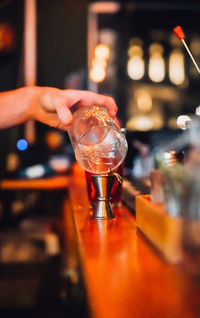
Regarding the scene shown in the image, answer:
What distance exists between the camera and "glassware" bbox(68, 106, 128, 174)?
121 cm

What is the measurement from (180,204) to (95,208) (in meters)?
0.52

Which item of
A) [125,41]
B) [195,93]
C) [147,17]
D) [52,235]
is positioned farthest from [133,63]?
[52,235]

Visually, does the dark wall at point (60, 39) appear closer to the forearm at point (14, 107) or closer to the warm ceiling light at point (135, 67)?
the warm ceiling light at point (135, 67)

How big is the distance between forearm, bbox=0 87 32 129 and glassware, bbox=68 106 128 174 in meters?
0.57

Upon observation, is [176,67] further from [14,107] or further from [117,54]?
[14,107]

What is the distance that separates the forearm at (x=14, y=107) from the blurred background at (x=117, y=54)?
2.99m

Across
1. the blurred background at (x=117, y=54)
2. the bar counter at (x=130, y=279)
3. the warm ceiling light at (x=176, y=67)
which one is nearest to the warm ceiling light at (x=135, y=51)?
the blurred background at (x=117, y=54)

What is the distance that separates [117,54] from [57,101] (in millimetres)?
4232

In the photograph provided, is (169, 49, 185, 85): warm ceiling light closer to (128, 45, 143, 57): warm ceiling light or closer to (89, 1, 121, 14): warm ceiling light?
(128, 45, 143, 57): warm ceiling light

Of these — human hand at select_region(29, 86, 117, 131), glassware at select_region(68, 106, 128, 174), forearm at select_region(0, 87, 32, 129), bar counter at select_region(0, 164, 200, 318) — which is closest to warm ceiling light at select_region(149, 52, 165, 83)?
forearm at select_region(0, 87, 32, 129)

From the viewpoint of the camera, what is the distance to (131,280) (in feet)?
2.12

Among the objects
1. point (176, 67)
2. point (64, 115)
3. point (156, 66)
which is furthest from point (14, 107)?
point (176, 67)

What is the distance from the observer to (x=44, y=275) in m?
2.69

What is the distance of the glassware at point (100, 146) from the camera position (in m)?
1.21
